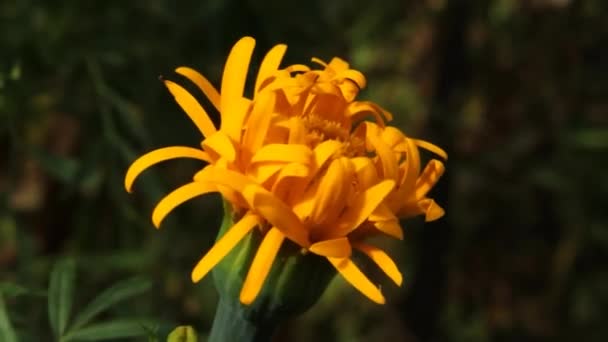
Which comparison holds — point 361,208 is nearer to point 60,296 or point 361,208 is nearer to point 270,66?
point 270,66

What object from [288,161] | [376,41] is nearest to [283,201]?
[288,161]

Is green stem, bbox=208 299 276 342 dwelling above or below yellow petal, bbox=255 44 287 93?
below

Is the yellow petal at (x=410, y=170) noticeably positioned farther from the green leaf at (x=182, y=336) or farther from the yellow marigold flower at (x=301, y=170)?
the green leaf at (x=182, y=336)

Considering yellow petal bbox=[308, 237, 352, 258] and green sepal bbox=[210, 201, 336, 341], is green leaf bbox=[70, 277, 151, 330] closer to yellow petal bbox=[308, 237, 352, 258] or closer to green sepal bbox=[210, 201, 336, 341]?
green sepal bbox=[210, 201, 336, 341]

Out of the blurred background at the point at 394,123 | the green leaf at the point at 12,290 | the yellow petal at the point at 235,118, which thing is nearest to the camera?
the yellow petal at the point at 235,118

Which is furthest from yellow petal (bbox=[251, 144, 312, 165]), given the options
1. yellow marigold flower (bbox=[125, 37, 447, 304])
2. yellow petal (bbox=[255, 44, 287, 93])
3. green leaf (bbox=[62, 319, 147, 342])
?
green leaf (bbox=[62, 319, 147, 342])

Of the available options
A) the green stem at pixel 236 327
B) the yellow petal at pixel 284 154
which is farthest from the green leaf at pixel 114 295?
the yellow petal at pixel 284 154

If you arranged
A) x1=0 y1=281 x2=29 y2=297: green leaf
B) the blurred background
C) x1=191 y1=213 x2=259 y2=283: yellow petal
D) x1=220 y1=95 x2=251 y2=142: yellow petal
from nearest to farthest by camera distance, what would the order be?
1. x1=191 y1=213 x2=259 y2=283: yellow petal
2. x1=220 y1=95 x2=251 y2=142: yellow petal
3. x1=0 y1=281 x2=29 y2=297: green leaf
4. the blurred background
